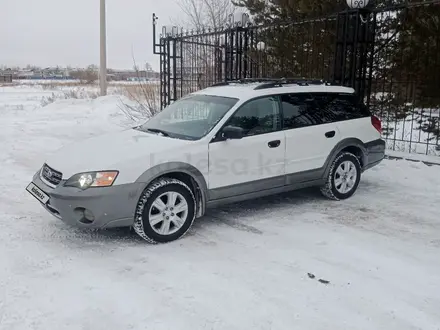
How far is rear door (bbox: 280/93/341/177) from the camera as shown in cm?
550

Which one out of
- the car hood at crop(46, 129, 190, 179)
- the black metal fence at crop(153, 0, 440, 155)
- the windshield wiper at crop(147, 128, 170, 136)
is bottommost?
the car hood at crop(46, 129, 190, 179)

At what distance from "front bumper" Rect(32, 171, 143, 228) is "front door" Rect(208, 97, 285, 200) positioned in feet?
3.17

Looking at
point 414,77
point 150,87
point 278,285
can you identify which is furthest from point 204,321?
point 150,87

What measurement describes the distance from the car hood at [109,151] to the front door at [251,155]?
505 mm

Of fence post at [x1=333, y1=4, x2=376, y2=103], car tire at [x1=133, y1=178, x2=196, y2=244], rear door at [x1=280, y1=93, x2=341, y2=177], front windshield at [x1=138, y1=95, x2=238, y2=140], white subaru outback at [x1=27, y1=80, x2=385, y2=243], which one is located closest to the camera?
white subaru outback at [x1=27, y1=80, x2=385, y2=243]

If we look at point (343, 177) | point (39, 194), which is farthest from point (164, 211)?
point (343, 177)

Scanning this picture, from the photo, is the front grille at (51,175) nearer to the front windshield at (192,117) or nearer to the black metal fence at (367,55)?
the front windshield at (192,117)

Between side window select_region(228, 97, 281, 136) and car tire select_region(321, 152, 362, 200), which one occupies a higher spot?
side window select_region(228, 97, 281, 136)

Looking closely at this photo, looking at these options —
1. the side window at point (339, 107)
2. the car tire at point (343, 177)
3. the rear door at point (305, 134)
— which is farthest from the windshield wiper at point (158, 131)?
the car tire at point (343, 177)

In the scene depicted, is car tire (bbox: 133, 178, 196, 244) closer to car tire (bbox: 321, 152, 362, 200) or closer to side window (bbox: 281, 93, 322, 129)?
side window (bbox: 281, 93, 322, 129)

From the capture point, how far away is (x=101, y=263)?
4059mm

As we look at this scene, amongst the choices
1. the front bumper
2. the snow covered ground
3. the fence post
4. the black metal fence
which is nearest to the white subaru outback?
the front bumper

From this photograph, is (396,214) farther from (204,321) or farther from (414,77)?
(414,77)

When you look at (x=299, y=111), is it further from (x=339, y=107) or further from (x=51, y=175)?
(x=51, y=175)
